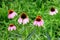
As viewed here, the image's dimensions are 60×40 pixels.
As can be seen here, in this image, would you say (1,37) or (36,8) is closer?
(1,37)

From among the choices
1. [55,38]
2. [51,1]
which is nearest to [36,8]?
[51,1]

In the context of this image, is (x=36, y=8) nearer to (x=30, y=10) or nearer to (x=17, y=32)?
(x=30, y=10)

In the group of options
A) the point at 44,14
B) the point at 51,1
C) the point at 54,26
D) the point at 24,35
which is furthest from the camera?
the point at 51,1

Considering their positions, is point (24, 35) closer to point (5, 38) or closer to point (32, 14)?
point (5, 38)

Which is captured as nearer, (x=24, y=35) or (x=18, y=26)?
(x=24, y=35)

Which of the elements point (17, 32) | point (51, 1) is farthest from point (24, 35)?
point (51, 1)

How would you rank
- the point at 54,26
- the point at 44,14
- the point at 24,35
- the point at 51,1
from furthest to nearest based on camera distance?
1. the point at 51,1
2. the point at 44,14
3. the point at 54,26
4. the point at 24,35
